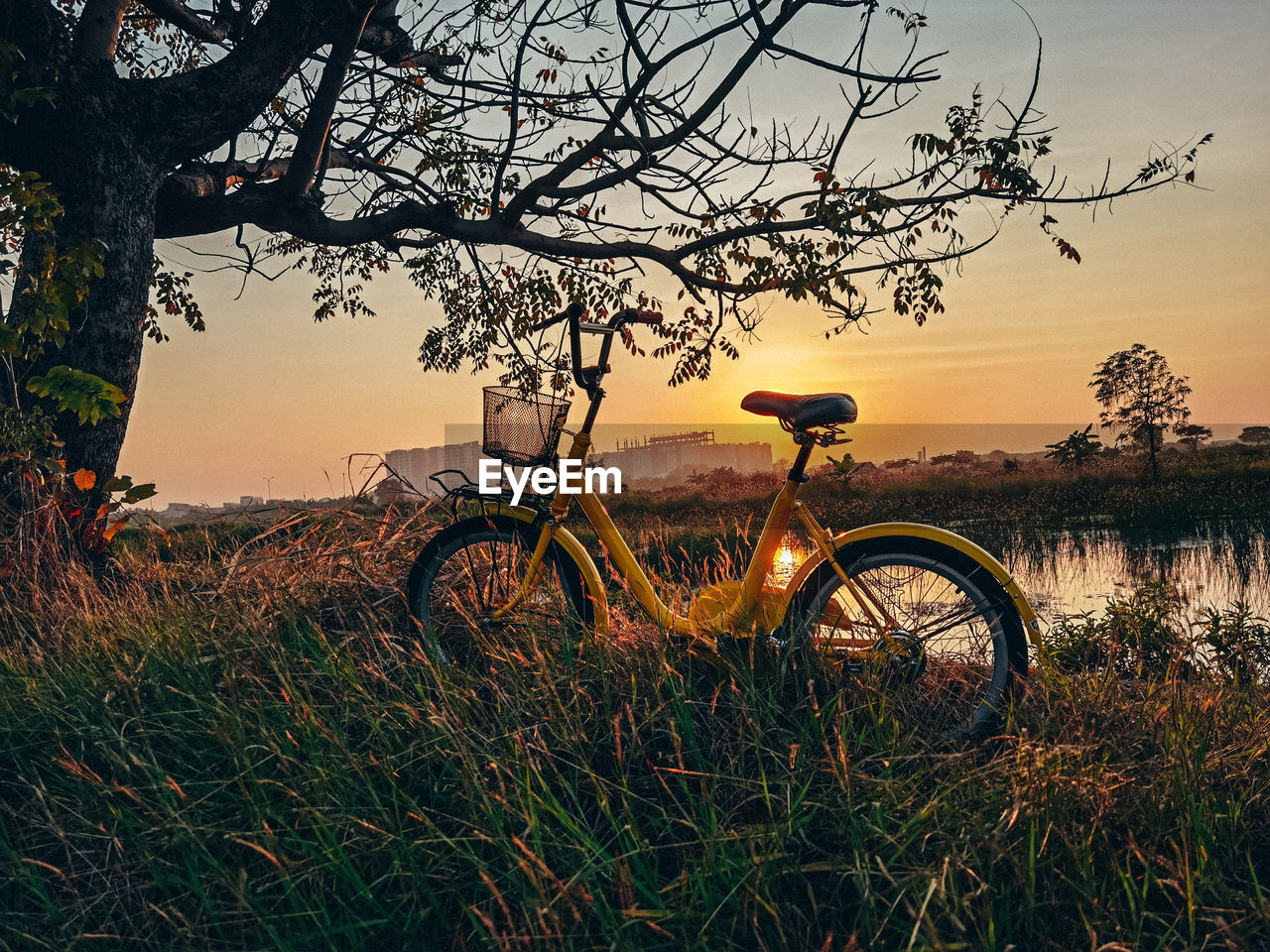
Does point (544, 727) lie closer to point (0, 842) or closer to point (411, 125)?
point (0, 842)

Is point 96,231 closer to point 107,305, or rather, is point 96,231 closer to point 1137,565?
point 107,305

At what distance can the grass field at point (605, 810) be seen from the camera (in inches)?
87.4

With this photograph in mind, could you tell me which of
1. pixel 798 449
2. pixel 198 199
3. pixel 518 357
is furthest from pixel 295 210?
pixel 798 449

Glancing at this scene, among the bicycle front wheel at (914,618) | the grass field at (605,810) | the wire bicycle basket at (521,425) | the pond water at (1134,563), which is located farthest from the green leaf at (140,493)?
the pond water at (1134,563)

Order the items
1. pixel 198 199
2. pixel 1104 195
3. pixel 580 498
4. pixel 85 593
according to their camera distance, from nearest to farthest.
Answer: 1. pixel 580 498
2. pixel 85 593
3. pixel 1104 195
4. pixel 198 199

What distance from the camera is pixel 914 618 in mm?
3332

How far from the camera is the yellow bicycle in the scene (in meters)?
3.27

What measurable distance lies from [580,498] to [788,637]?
1.10 metres

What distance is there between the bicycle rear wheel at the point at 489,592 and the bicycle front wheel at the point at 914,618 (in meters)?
1.05

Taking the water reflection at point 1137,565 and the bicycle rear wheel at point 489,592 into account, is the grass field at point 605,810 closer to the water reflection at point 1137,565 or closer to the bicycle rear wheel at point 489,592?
the bicycle rear wheel at point 489,592

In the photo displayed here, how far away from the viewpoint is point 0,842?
2889 mm

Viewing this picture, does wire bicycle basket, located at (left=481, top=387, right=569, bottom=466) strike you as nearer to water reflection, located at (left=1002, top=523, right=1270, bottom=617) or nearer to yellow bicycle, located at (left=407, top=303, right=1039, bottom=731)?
yellow bicycle, located at (left=407, top=303, right=1039, bottom=731)

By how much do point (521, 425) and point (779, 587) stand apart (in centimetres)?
129

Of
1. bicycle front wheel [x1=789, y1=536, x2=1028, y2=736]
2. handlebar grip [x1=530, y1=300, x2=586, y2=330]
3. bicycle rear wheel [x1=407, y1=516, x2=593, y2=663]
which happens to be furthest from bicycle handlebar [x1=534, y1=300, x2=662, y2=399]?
bicycle front wheel [x1=789, y1=536, x2=1028, y2=736]
